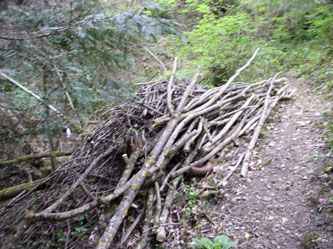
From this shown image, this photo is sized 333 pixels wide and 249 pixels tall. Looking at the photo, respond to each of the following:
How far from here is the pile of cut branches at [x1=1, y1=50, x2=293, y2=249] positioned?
3.20 m

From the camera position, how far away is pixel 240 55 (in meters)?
8.09

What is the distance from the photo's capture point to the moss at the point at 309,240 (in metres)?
2.49

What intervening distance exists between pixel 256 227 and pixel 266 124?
260cm

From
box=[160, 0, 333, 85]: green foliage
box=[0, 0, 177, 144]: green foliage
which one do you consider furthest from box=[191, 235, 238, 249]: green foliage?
box=[160, 0, 333, 85]: green foliage

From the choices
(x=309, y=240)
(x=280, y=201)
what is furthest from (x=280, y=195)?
(x=309, y=240)

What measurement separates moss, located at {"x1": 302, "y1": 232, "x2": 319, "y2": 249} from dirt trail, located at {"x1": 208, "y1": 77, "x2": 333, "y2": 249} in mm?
32

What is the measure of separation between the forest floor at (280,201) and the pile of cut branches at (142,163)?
0.33 metres

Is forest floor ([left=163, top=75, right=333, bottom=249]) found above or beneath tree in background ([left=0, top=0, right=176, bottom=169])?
beneath

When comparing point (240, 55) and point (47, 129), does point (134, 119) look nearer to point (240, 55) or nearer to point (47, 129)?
point (47, 129)

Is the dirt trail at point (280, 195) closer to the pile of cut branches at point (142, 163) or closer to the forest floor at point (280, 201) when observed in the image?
the forest floor at point (280, 201)

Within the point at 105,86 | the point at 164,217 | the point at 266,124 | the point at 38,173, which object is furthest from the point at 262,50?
the point at 38,173

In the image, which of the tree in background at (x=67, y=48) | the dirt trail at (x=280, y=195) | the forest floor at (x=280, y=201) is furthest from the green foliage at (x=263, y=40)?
the tree in background at (x=67, y=48)

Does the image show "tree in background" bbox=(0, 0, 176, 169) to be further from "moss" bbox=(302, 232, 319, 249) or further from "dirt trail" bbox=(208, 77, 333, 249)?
"moss" bbox=(302, 232, 319, 249)

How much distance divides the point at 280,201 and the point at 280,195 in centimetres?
12
